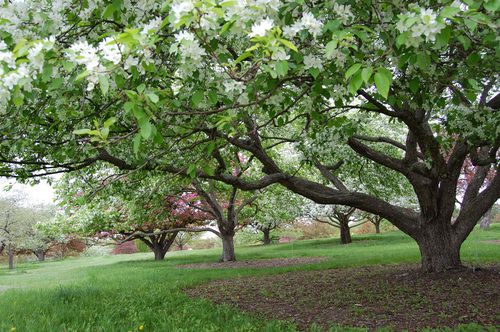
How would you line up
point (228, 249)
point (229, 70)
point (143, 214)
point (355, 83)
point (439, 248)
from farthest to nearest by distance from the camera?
point (228, 249) → point (143, 214) → point (439, 248) → point (229, 70) → point (355, 83)

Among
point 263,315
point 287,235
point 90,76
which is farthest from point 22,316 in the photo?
point 287,235

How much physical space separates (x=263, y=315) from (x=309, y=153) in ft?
9.30

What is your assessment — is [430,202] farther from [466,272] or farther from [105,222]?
[105,222]

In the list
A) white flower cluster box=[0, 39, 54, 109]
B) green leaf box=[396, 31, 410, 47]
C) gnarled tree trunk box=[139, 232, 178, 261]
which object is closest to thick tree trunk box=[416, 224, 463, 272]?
green leaf box=[396, 31, 410, 47]

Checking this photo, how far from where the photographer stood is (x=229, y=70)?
330 cm

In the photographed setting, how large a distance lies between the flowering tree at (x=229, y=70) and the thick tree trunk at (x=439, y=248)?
37 millimetres

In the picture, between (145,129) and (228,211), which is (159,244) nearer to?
(228,211)

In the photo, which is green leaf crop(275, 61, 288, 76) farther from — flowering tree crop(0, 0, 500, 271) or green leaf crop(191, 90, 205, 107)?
green leaf crop(191, 90, 205, 107)

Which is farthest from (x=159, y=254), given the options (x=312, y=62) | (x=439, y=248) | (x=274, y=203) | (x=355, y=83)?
(x=355, y=83)

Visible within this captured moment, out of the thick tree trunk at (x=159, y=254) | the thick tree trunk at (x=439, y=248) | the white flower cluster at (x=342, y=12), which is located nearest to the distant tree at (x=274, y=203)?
the thick tree trunk at (x=159, y=254)

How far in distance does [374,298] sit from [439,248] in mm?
2087

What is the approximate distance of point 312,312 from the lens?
599 centimetres

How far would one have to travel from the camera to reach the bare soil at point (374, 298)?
5.36 m

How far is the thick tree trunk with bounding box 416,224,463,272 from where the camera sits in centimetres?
775
